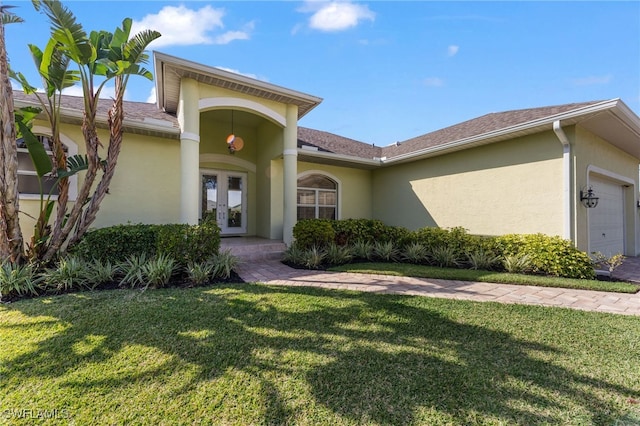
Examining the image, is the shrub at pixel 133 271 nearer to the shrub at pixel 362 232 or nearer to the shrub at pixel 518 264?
the shrub at pixel 362 232

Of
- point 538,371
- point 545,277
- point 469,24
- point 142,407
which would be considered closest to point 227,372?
point 142,407

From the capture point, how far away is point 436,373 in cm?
290

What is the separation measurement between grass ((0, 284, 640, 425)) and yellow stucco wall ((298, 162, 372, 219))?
865cm

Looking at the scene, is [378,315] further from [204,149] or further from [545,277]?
[204,149]

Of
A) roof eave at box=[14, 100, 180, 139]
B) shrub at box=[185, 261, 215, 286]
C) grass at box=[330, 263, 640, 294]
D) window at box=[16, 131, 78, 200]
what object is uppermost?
roof eave at box=[14, 100, 180, 139]

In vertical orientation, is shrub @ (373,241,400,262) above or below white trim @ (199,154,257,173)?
below

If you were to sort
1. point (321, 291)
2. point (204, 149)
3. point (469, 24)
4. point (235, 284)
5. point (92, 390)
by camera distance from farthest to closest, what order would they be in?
1. point (204, 149)
2. point (469, 24)
3. point (235, 284)
4. point (321, 291)
5. point (92, 390)

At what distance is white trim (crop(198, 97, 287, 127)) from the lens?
8.08 metres

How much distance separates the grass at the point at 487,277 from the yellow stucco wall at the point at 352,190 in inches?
218

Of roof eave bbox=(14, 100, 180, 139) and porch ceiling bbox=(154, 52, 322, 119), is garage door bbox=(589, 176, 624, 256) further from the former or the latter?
roof eave bbox=(14, 100, 180, 139)

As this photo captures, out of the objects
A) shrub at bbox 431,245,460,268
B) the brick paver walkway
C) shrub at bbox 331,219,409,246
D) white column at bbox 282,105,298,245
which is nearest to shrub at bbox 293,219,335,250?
shrub at bbox 331,219,409,246

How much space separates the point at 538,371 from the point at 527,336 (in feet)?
3.00

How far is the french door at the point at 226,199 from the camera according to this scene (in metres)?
11.4

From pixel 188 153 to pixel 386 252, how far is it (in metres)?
6.76
